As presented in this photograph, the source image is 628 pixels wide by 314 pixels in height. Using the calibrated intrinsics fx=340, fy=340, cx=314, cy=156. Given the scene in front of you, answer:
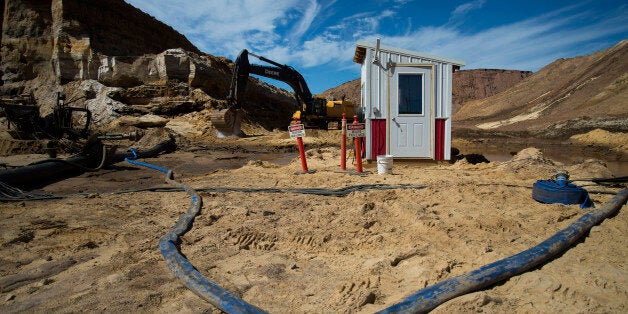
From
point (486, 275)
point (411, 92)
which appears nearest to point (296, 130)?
point (411, 92)

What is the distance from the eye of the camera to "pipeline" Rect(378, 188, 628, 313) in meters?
1.87

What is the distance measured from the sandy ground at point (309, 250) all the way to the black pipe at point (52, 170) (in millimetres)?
1509

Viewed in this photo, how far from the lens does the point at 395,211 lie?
3.95 m

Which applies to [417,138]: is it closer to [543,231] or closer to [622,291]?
[543,231]

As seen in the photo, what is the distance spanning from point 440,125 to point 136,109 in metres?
17.7

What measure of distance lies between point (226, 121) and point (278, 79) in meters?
4.16

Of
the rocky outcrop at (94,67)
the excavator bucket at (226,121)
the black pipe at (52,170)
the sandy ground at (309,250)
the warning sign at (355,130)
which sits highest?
the rocky outcrop at (94,67)

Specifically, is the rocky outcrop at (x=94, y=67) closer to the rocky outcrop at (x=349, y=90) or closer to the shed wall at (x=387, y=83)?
the shed wall at (x=387, y=83)

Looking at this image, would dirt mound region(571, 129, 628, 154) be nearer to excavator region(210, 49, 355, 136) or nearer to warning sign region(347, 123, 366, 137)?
warning sign region(347, 123, 366, 137)

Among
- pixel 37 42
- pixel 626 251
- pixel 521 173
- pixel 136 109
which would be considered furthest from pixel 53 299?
pixel 37 42

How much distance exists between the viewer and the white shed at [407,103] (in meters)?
8.12

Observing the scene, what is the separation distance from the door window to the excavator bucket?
1145cm

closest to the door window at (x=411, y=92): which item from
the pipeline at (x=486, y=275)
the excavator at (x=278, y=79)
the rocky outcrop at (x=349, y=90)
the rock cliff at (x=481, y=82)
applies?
the pipeline at (x=486, y=275)

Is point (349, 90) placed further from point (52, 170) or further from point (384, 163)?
point (52, 170)
